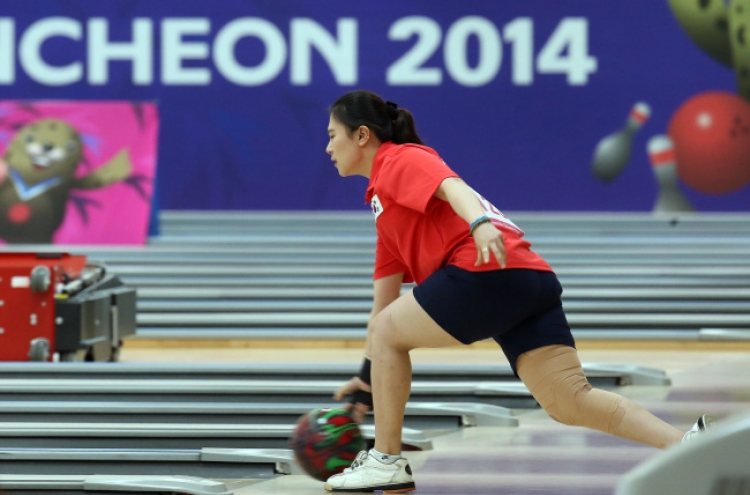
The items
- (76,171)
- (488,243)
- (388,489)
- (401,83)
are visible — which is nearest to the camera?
(488,243)

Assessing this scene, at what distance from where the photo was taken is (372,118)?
3.15m

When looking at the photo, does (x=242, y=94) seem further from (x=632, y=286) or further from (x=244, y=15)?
(x=632, y=286)

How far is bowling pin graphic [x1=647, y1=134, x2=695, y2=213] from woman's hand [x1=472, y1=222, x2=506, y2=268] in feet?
26.3

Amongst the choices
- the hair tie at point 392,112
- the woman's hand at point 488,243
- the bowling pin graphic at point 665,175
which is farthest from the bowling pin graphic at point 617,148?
the woman's hand at point 488,243

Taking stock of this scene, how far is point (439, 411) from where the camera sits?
4.54 meters

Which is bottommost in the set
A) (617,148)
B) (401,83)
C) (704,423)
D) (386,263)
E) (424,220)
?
(704,423)

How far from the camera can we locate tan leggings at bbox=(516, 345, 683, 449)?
2.94 metres

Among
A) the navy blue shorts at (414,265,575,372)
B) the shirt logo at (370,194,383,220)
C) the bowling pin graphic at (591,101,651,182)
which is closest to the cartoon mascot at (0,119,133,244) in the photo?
the bowling pin graphic at (591,101,651,182)

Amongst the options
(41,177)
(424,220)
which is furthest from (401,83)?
(424,220)

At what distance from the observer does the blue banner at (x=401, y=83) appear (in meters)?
10.5

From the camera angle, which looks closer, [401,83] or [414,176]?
[414,176]

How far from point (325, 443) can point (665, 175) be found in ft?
25.6

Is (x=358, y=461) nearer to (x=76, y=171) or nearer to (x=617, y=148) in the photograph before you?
(x=76, y=171)

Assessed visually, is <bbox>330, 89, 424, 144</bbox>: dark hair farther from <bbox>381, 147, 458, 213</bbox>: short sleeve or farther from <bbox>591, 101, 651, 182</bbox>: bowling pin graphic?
<bbox>591, 101, 651, 182</bbox>: bowling pin graphic
